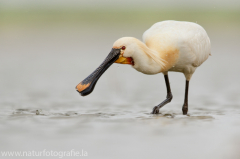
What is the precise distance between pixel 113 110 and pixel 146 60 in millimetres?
1659

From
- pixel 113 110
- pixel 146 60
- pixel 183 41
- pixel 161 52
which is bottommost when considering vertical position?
pixel 113 110

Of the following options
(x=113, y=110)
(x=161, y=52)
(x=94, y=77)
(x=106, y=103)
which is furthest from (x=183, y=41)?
(x=106, y=103)

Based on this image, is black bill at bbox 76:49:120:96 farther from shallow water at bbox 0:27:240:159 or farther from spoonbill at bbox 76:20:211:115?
shallow water at bbox 0:27:240:159

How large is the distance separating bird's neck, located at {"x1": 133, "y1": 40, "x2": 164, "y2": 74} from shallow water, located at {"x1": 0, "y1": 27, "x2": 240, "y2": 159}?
743 millimetres

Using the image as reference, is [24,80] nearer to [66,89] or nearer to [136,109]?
[66,89]

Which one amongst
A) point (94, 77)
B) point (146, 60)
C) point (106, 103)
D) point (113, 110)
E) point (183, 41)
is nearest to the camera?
point (146, 60)

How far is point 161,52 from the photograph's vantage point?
7.77 metres

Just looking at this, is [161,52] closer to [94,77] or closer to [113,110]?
[94,77]

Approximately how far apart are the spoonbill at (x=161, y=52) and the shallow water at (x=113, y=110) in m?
0.68

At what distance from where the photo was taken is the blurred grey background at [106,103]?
6230 millimetres

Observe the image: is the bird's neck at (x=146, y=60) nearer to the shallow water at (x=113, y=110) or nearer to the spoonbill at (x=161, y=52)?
the spoonbill at (x=161, y=52)

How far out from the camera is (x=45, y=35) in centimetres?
2303

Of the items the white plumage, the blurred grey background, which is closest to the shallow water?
the blurred grey background

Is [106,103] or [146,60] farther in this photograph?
[106,103]
